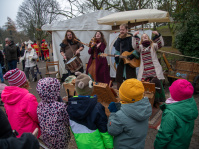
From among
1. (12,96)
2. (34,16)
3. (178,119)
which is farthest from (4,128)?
(34,16)

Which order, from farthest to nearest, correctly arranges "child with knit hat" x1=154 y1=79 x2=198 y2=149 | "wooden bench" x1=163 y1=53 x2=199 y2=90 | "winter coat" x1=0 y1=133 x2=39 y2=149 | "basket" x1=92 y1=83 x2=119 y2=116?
"wooden bench" x1=163 y1=53 x2=199 y2=90
"basket" x1=92 y1=83 x2=119 y2=116
"child with knit hat" x1=154 y1=79 x2=198 y2=149
"winter coat" x1=0 y1=133 x2=39 y2=149

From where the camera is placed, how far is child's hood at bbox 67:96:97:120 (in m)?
1.68

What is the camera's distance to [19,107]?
76.3 inches

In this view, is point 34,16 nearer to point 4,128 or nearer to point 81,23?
point 81,23

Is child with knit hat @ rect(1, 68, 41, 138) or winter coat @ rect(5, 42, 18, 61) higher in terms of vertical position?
winter coat @ rect(5, 42, 18, 61)

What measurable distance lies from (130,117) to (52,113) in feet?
2.97

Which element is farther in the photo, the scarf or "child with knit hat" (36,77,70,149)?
the scarf

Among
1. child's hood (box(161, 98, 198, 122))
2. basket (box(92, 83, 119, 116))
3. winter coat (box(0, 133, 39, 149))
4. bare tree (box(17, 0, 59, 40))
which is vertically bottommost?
basket (box(92, 83, 119, 116))

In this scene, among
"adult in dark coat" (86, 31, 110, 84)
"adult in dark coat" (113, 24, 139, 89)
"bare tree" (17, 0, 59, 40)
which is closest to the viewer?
"adult in dark coat" (113, 24, 139, 89)

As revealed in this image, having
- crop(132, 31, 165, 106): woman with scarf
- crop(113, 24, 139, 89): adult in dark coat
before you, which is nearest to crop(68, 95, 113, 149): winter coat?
crop(132, 31, 165, 106): woman with scarf

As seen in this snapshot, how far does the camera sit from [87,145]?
1748mm

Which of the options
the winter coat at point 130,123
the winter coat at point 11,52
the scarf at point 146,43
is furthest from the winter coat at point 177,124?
the winter coat at point 11,52

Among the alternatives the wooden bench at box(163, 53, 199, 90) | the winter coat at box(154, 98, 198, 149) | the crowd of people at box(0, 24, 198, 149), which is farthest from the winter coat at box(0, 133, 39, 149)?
the wooden bench at box(163, 53, 199, 90)

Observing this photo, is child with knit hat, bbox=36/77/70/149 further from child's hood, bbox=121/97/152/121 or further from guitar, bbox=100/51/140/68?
guitar, bbox=100/51/140/68
